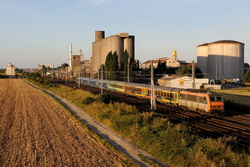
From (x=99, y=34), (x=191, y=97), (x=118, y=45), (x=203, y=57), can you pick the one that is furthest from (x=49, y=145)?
(x=99, y=34)

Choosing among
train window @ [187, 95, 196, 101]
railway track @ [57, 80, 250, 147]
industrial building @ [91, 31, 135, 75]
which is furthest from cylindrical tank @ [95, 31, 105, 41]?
railway track @ [57, 80, 250, 147]

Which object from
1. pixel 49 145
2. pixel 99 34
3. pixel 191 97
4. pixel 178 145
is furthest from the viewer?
pixel 99 34

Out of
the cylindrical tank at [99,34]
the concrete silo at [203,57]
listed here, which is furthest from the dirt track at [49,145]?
the cylindrical tank at [99,34]

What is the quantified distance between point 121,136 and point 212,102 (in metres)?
12.7

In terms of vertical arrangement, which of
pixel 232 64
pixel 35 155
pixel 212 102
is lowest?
pixel 35 155

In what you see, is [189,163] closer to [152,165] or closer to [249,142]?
[152,165]

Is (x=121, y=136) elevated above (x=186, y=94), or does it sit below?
below

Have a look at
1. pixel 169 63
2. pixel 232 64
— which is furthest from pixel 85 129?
pixel 169 63

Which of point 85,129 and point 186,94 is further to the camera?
point 186,94

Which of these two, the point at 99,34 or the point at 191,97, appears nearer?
the point at 191,97

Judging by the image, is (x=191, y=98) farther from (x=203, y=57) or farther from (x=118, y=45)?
(x=203, y=57)

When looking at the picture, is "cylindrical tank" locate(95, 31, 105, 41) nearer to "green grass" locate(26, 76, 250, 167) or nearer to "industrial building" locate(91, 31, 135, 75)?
"industrial building" locate(91, 31, 135, 75)

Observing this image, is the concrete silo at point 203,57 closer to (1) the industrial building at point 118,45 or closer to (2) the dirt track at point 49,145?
(1) the industrial building at point 118,45

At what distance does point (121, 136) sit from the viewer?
1955 centimetres
